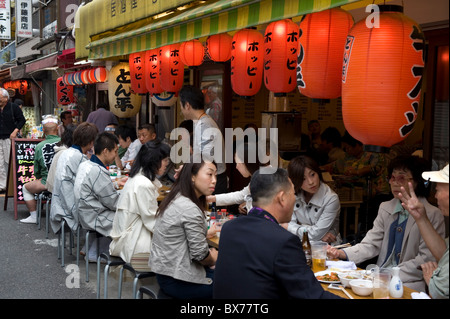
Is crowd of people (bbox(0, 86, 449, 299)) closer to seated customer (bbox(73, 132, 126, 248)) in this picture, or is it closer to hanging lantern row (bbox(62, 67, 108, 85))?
seated customer (bbox(73, 132, 126, 248))

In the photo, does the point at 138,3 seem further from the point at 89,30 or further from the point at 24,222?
the point at 24,222

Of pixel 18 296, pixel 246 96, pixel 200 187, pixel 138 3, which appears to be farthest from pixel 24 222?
pixel 200 187

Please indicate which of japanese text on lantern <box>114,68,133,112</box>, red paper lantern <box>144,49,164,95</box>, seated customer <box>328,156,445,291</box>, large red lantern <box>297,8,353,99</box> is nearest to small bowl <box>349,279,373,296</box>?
seated customer <box>328,156,445,291</box>

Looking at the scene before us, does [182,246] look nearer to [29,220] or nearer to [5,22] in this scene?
[29,220]

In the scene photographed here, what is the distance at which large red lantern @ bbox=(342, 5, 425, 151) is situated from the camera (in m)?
4.29

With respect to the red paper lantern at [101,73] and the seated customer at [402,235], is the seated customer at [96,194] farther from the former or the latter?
the red paper lantern at [101,73]

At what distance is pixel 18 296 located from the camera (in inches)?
279

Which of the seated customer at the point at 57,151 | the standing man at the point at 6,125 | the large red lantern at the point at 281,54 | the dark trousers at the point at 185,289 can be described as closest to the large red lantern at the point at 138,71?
the seated customer at the point at 57,151

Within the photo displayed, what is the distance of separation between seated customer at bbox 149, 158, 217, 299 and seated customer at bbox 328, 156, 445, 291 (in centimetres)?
126

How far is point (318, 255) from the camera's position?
487cm

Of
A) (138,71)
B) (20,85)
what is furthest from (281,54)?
(20,85)

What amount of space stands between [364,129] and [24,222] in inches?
348

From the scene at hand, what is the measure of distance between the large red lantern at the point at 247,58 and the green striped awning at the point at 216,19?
0.31 meters

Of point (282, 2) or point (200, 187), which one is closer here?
point (200, 187)
